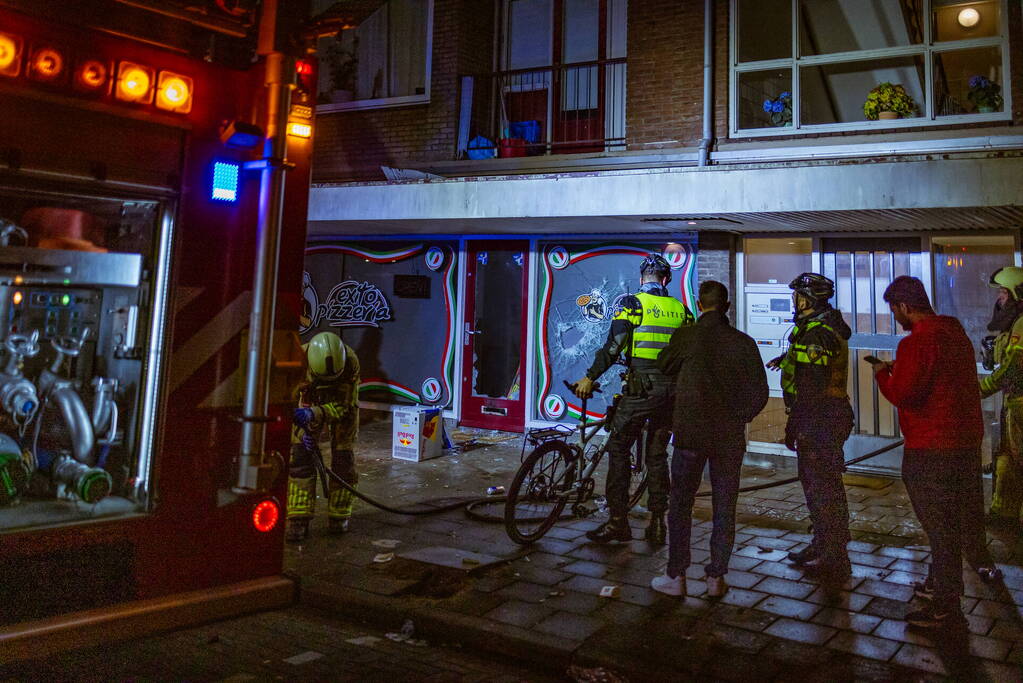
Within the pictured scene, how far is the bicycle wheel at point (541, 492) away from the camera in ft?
19.8

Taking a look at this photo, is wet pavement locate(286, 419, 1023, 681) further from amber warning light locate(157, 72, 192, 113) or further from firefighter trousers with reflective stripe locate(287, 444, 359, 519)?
amber warning light locate(157, 72, 192, 113)

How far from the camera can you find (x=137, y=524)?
10.4 ft

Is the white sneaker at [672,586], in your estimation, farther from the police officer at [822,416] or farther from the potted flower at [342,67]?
the potted flower at [342,67]

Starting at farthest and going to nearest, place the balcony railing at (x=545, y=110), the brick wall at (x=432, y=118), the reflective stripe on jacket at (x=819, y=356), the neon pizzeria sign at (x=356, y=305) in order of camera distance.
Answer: the neon pizzeria sign at (x=356, y=305)
the brick wall at (x=432, y=118)
the balcony railing at (x=545, y=110)
the reflective stripe on jacket at (x=819, y=356)

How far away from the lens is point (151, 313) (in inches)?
128

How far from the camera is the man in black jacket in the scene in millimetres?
4895

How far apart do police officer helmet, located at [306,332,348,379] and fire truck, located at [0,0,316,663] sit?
8.92 ft

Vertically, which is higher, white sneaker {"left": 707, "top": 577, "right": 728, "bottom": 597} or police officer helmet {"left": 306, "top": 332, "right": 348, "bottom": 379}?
police officer helmet {"left": 306, "top": 332, "right": 348, "bottom": 379}

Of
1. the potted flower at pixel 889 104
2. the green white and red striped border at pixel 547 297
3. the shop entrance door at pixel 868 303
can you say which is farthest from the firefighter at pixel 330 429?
the potted flower at pixel 889 104

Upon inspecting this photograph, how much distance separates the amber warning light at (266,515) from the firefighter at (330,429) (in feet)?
8.40

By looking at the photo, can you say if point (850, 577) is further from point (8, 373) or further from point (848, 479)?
point (8, 373)

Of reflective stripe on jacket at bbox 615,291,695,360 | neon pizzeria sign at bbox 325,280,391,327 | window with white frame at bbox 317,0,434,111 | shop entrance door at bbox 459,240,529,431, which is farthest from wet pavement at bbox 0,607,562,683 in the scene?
window with white frame at bbox 317,0,434,111

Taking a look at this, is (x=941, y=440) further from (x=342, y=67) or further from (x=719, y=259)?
(x=342, y=67)

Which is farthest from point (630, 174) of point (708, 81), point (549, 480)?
point (549, 480)
